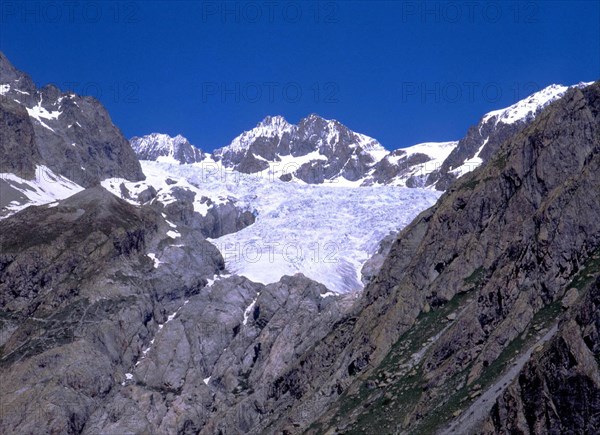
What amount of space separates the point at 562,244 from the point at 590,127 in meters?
24.2

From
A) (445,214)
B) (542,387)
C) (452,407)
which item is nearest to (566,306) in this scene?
(452,407)

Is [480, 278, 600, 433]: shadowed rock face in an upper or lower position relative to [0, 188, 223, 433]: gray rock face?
lower

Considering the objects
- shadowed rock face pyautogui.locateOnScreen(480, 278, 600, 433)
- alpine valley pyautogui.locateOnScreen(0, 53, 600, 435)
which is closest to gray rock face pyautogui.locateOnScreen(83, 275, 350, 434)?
alpine valley pyautogui.locateOnScreen(0, 53, 600, 435)

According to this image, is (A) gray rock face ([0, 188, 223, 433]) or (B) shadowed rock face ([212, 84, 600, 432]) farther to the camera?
(A) gray rock face ([0, 188, 223, 433])

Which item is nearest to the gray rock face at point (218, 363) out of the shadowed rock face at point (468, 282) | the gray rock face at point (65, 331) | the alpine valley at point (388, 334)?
the alpine valley at point (388, 334)

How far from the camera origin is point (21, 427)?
5802 inches

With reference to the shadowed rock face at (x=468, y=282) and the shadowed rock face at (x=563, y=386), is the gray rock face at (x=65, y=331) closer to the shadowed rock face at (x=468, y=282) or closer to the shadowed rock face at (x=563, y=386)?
the shadowed rock face at (x=468, y=282)

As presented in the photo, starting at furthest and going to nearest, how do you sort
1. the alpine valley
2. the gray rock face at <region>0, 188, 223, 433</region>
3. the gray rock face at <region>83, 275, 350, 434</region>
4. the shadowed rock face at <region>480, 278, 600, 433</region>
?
the gray rock face at <region>83, 275, 350, 434</region> → the gray rock face at <region>0, 188, 223, 433</region> → the alpine valley → the shadowed rock face at <region>480, 278, 600, 433</region>

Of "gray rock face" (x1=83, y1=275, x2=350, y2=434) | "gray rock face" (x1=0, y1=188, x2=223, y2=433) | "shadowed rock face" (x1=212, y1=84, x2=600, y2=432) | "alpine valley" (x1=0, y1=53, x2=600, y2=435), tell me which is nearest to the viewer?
"alpine valley" (x1=0, y1=53, x2=600, y2=435)

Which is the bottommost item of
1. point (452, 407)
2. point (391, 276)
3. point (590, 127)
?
point (452, 407)

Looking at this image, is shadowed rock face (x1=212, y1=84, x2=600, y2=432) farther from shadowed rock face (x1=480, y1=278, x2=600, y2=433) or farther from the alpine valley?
shadowed rock face (x1=480, y1=278, x2=600, y2=433)

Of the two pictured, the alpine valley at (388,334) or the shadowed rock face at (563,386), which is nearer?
the shadowed rock face at (563,386)

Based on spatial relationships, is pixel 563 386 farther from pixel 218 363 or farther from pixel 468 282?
pixel 218 363

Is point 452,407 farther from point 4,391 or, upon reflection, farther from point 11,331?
point 11,331
